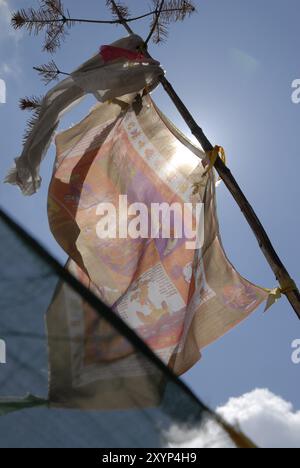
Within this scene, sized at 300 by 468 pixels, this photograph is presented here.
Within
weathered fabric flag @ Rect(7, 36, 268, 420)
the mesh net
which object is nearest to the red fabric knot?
weathered fabric flag @ Rect(7, 36, 268, 420)

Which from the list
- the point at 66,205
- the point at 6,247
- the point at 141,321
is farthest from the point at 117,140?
the point at 6,247

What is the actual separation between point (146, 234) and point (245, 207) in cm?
65

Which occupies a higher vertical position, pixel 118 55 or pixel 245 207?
pixel 118 55

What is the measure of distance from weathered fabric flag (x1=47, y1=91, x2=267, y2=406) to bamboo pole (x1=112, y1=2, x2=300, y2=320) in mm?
106

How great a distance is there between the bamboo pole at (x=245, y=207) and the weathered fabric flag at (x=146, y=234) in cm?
11

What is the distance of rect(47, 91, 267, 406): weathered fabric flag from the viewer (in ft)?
10.7

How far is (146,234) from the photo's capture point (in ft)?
11.4

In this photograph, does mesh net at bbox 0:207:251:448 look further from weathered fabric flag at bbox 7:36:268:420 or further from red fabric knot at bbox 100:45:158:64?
red fabric knot at bbox 100:45:158:64

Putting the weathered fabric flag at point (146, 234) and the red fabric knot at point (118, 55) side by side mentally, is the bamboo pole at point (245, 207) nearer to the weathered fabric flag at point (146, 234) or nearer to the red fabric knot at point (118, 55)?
the weathered fabric flag at point (146, 234)

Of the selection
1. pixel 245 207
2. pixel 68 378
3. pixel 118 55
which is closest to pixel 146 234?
pixel 245 207

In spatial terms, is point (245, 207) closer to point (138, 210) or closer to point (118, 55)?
point (138, 210)

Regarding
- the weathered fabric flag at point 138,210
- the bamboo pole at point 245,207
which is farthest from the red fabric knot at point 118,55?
the bamboo pole at point 245,207

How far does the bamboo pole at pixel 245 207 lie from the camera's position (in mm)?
3111
